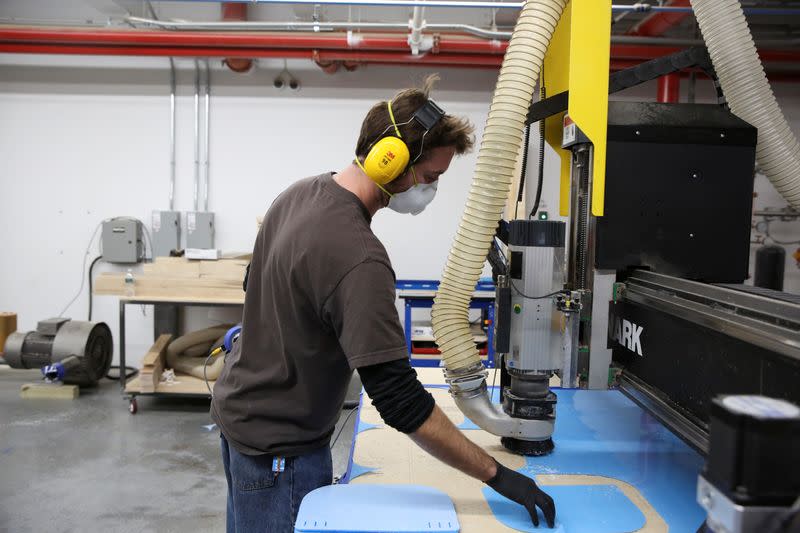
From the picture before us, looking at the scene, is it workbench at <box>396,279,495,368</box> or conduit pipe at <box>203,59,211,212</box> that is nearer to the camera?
workbench at <box>396,279,495,368</box>

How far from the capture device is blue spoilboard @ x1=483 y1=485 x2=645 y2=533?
1057 millimetres

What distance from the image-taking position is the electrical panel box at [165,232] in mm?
4324

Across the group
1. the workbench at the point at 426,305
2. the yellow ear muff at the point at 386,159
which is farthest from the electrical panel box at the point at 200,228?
the yellow ear muff at the point at 386,159

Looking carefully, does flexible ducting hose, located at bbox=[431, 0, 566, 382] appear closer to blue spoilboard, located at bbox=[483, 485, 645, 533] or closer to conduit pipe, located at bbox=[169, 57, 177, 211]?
blue spoilboard, located at bbox=[483, 485, 645, 533]

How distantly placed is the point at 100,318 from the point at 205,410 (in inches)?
57.5

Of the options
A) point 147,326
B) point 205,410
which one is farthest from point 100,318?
point 205,410

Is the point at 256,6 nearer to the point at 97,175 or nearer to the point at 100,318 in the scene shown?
the point at 97,175

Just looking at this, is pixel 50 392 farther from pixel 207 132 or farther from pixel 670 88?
pixel 670 88

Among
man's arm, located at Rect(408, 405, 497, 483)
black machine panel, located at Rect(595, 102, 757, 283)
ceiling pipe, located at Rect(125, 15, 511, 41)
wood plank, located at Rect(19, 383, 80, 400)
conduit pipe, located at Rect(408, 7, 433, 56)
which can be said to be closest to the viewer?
man's arm, located at Rect(408, 405, 497, 483)

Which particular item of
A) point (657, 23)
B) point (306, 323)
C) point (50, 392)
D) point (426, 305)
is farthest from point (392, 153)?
point (50, 392)

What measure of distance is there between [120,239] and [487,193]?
391cm

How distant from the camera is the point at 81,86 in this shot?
4430mm

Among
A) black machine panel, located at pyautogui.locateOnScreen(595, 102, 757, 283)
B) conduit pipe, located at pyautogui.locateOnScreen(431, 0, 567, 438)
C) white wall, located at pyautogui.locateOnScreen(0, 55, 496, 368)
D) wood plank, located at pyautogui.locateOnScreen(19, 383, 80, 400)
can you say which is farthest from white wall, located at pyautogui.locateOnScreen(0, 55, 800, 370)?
conduit pipe, located at pyautogui.locateOnScreen(431, 0, 567, 438)

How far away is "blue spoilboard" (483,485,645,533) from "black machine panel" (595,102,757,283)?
0.55 metres
